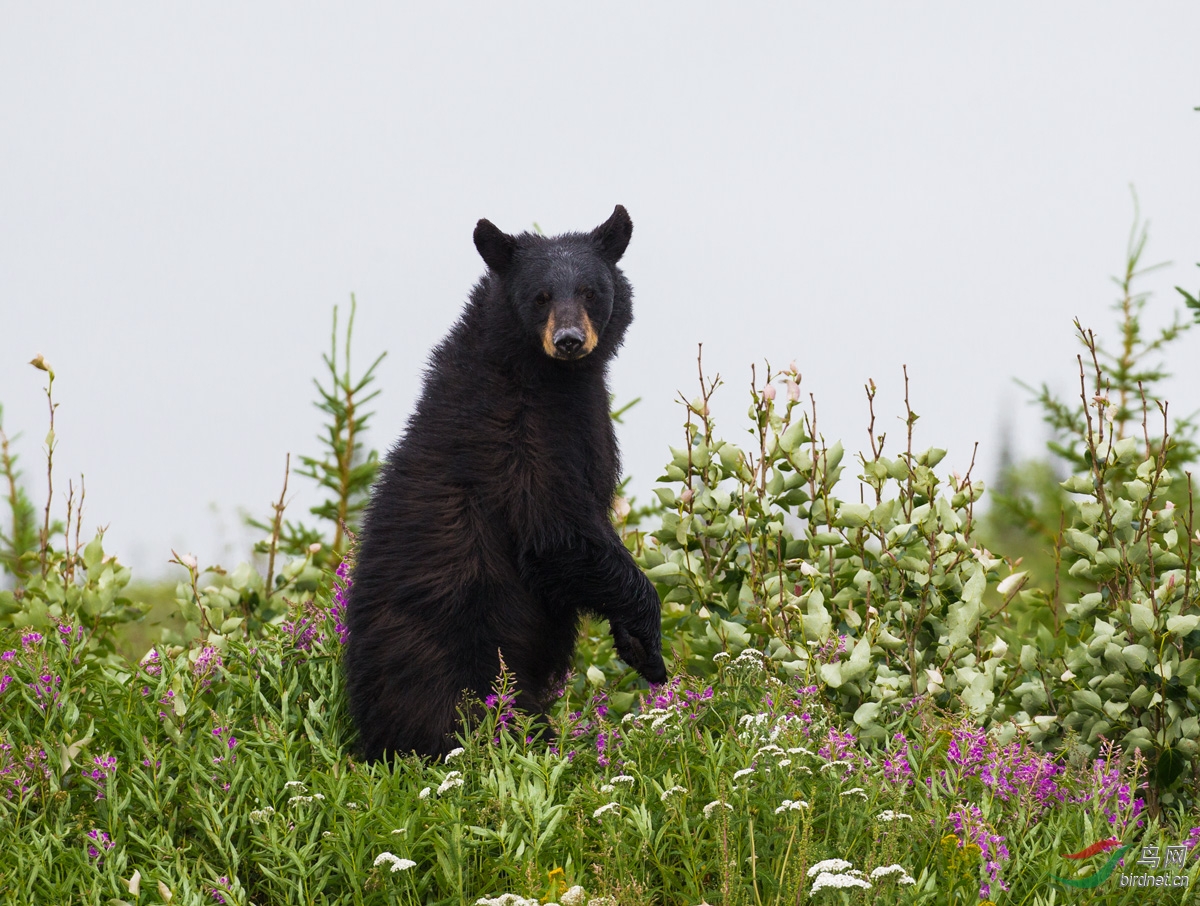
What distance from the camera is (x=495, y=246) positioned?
16.6ft

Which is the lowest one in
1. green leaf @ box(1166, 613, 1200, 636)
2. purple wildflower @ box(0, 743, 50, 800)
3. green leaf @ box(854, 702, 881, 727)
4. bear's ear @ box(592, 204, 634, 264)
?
purple wildflower @ box(0, 743, 50, 800)

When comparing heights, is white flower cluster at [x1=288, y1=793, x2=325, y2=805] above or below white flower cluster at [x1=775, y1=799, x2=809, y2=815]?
below

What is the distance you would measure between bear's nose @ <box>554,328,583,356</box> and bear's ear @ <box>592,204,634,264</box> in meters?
0.71

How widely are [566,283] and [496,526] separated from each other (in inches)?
40.2

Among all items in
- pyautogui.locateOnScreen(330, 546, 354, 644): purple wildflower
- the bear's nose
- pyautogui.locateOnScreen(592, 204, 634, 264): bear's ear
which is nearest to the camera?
the bear's nose

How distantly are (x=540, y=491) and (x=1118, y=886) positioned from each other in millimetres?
2428

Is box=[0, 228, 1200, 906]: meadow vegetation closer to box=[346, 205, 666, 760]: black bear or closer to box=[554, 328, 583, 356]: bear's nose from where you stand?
box=[346, 205, 666, 760]: black bear

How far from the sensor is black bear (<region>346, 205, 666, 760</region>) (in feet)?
15.6

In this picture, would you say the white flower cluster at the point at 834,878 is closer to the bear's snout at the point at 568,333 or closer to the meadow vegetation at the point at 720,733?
the meadow vegetation at the point at 720,733

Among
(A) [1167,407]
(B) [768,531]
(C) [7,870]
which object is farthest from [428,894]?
(A) [1167,407]

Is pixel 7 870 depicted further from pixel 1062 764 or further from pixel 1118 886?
pixel 1062 764

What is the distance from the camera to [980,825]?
366cm

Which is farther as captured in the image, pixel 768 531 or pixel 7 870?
pixel 768 531

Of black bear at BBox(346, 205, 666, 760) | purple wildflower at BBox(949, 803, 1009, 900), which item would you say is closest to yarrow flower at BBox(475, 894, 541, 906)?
purple wildflower at BBox(949, 803, 1009, 900)
